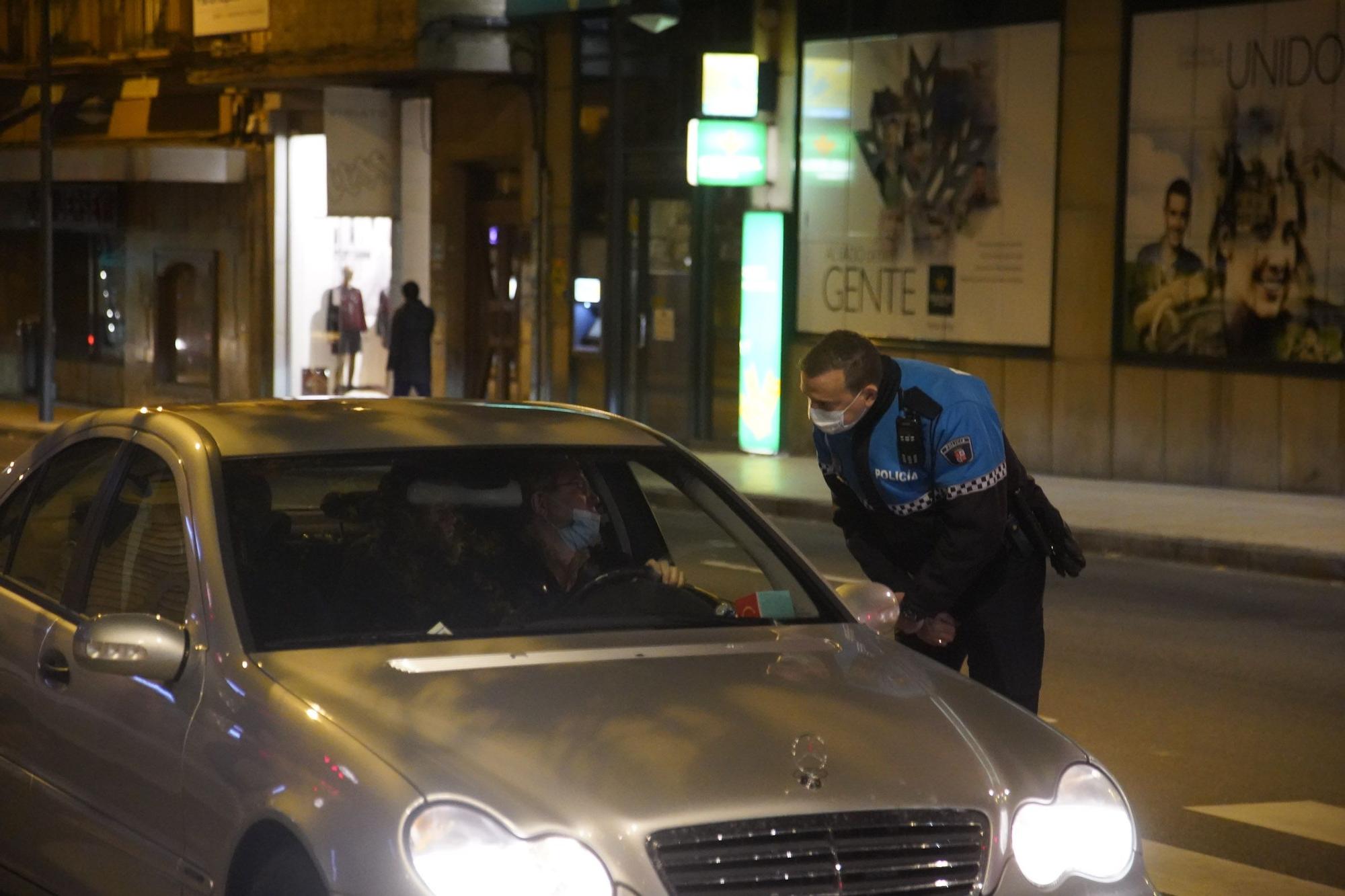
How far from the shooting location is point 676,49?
78.1 ft

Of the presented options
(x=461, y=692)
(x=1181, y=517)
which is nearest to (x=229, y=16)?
(x=1181, y=517)

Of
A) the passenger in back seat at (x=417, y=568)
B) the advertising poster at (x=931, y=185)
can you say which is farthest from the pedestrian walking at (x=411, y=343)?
the passenger in back seat at (x=417, y=568)

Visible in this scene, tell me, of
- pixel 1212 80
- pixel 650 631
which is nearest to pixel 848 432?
pixel 650 631

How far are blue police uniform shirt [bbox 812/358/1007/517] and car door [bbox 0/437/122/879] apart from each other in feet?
6.33

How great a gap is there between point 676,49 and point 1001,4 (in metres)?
4.78

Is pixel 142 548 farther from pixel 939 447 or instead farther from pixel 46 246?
pixel 46 246

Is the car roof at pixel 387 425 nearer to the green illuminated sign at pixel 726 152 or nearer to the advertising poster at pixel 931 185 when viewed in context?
the advertising poster at pixel 931 185

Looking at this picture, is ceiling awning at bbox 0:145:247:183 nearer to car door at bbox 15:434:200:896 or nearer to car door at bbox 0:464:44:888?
car door at bbox 0:464:44:888

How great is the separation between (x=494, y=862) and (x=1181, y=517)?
13300 mm

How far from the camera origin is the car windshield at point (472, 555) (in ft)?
15.2

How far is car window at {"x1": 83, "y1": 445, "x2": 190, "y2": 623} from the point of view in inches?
188

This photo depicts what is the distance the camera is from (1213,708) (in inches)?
360

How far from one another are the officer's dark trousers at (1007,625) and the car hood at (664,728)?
49.0 inches

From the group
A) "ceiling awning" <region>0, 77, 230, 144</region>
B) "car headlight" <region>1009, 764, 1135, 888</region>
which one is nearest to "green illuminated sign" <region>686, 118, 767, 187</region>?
"ceiling awning" <region>0, 77, 230, 144</region>
